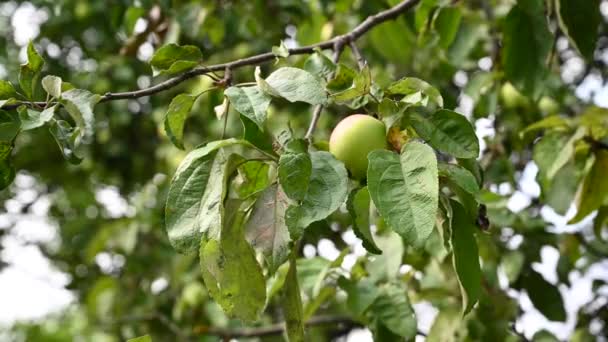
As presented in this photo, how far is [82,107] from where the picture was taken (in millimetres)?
933

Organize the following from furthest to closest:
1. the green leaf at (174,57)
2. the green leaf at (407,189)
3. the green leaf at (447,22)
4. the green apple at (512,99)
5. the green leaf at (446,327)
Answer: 1. the green apple at (512,99)
2. the green leaf at (447,22)
3. the green leaf at (446,327)
4. the green leaf at (174,57)
5. the green leaf at (407,189)

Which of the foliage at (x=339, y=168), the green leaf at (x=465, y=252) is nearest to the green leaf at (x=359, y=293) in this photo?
the foliage at (x=339, y=168)

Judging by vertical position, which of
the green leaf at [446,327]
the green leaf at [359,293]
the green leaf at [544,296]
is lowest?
the green leaf at [544,296]

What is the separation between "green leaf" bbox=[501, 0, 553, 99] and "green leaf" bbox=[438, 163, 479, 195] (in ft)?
2.01

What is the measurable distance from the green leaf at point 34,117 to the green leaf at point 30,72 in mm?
49

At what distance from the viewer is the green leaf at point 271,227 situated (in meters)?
0.89

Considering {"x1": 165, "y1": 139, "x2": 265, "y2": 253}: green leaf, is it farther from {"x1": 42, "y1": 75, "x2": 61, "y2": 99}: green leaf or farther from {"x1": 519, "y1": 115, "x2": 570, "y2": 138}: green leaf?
{"x1": 519, "y1": 115, "x2": 570, "y2": 138}: green leaf

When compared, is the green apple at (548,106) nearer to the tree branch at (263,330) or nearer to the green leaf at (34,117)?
the tree branch at (263,330)

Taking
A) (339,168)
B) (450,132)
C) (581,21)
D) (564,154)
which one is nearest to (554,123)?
(564,154)

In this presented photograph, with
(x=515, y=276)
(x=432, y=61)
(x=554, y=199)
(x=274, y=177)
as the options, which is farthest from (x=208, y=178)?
(x=432, y=61)

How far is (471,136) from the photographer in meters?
0.93

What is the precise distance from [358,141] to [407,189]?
121 mm

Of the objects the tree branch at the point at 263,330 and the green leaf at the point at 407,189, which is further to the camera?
the tree branch at the point at 263,330

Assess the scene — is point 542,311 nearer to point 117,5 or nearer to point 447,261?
point 447,261
